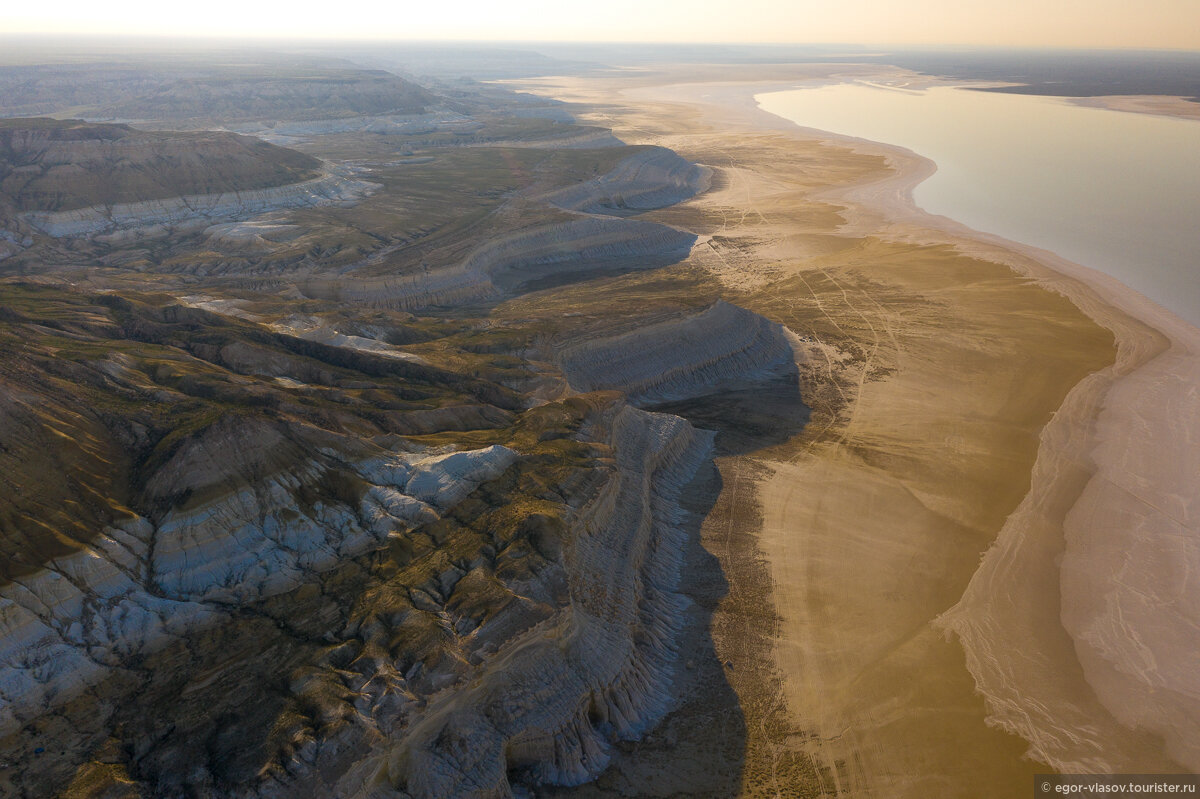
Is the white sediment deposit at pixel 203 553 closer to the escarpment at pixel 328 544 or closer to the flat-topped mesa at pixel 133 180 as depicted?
the escarpment at pixel 328 544

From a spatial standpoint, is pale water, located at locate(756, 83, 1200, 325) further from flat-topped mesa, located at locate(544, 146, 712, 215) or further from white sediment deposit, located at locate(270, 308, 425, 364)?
white sediment deposit, located at locate(270, 308, 425, 364)

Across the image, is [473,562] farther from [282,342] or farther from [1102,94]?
[1102,94]

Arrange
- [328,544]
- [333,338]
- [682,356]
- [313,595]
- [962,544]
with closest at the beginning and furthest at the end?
[313,595] → [328,544] → [962,544] → [333,338] → [682,356]

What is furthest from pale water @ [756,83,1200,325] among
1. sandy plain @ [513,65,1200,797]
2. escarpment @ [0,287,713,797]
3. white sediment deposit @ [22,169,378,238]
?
white sediment deposit @ [22,169,378,238]

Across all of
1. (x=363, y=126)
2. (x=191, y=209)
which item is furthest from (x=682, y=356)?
(x=363, y=126)

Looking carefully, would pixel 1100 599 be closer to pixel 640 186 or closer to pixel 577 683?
pixel 577 683

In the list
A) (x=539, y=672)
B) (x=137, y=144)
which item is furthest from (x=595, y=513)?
(x=137, y=144)
